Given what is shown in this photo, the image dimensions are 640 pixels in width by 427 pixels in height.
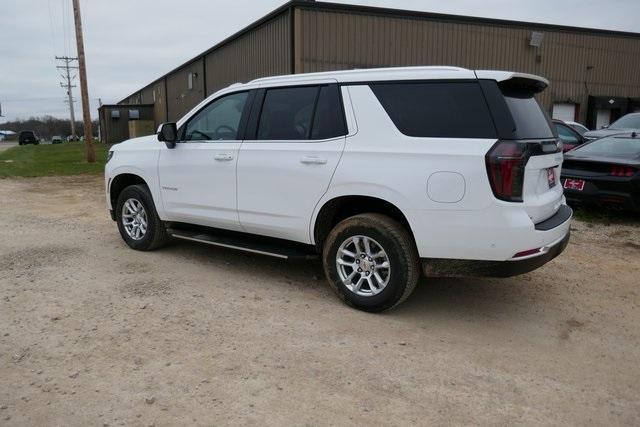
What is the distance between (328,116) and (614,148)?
19.6 ft

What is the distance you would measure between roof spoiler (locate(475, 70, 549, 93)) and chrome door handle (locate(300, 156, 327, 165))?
138 centimetres

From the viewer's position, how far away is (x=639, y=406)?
3.04 meters

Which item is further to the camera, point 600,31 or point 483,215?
point 600,31

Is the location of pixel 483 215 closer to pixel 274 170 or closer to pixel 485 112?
pixel 485 112

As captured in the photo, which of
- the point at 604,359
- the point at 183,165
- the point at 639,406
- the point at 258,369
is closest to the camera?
the point at 639,406

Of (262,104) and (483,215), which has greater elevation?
(262,104)

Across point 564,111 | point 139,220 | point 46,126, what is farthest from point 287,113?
point 46,126

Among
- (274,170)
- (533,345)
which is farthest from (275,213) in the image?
(533,345)

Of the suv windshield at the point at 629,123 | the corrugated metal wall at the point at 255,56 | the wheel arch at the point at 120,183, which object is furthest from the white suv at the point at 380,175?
the corrugated metal wall at the point at 255,56

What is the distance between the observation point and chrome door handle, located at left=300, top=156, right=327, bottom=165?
4422mm

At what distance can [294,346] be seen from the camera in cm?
374

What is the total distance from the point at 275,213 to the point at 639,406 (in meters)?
3.04

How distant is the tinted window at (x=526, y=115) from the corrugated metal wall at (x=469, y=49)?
12.6 meters

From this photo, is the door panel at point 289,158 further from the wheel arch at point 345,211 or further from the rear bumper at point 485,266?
the rear bumper at point 485,266
